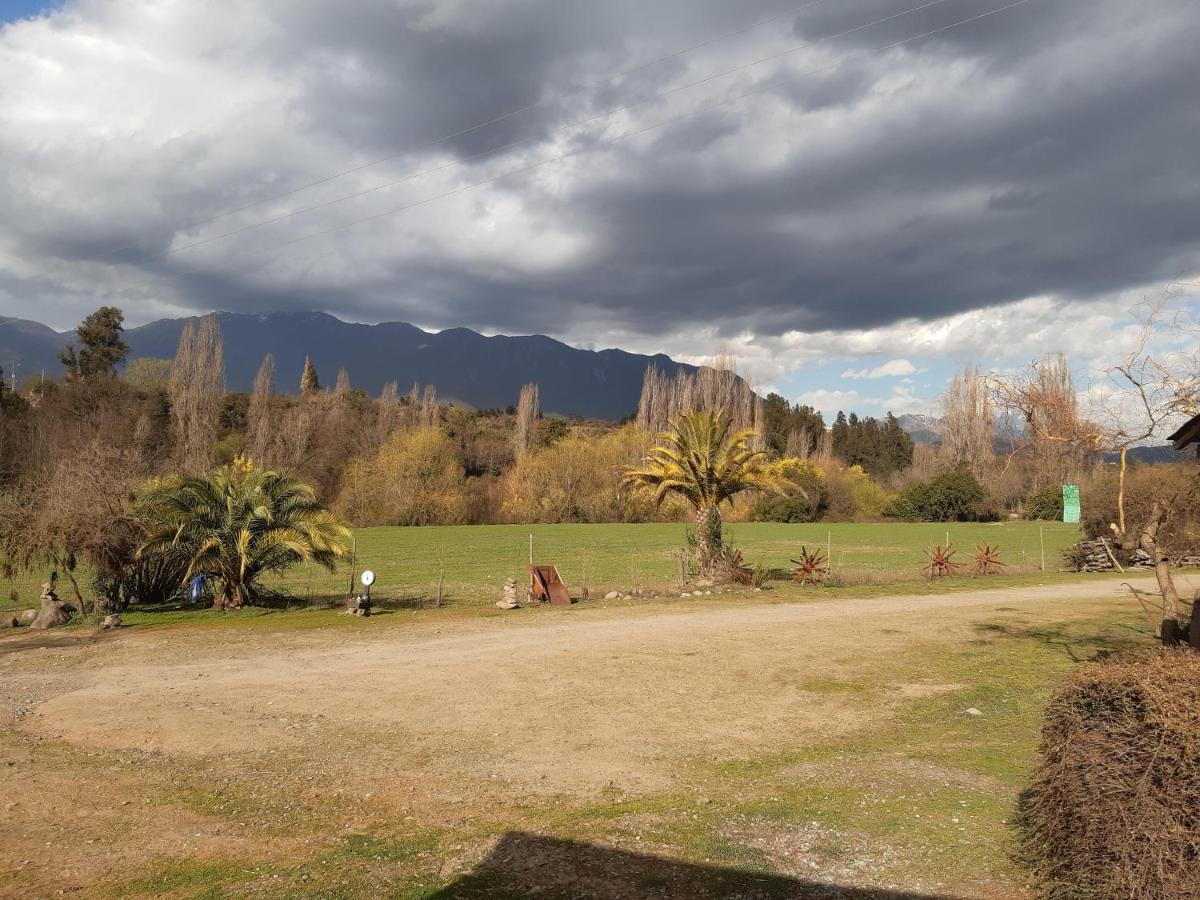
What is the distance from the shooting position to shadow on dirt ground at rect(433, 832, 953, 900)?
17.5 ft

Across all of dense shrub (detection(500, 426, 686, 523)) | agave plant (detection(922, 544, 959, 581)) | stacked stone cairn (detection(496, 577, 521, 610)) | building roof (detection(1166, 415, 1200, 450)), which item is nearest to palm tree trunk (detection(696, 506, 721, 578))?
stacked stone cairn (detection(496, 577, 521, 610))

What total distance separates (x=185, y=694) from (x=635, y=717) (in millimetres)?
6326

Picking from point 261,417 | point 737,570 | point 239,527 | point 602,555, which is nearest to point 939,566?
point 737,570

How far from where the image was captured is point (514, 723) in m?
9.89

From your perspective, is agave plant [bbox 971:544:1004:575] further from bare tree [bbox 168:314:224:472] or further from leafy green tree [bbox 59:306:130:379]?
leafy green tree [bbox 59:306:130:379]

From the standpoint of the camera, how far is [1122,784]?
15.4ft

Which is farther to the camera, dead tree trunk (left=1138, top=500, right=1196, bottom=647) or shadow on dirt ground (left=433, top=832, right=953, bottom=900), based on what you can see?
dead tree trunk (left=1138, top=500, right=1196, bottom=647)

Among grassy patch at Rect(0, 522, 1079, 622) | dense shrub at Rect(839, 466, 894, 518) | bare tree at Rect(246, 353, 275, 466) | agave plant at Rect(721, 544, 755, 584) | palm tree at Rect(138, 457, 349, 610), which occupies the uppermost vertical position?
bare tree at Rect(246, 353, 275, 466)

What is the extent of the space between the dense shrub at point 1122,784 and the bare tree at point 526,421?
82.6 metres

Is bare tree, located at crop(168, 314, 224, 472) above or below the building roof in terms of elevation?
above

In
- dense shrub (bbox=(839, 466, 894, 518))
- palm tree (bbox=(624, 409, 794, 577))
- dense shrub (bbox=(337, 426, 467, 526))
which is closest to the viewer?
palm tree (bbox=(624, 409, 794, 577))

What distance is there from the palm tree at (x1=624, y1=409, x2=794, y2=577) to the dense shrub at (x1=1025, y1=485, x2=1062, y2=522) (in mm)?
55032

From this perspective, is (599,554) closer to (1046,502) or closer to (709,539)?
(709,539)

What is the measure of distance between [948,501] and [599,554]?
49.2 meters
